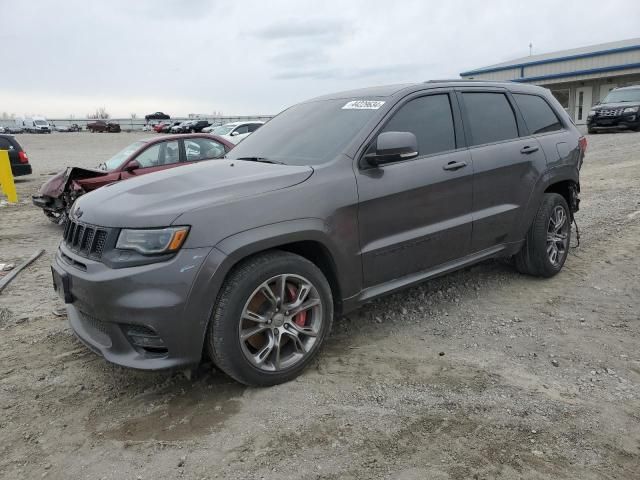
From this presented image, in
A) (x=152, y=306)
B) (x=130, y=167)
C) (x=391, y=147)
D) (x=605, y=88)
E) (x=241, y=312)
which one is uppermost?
(x=605, y=88)

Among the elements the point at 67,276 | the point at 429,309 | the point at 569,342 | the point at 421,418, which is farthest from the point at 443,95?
the point at 67,276

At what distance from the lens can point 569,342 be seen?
3.79 meters

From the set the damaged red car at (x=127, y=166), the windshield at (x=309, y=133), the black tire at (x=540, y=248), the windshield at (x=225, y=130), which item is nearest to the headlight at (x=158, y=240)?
the windshield at (x=309, y=133)

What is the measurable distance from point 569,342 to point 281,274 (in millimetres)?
2199

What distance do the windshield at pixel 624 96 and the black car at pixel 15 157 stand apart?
2047 cm

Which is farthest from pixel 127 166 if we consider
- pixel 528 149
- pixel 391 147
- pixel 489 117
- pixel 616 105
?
pixel 616 105

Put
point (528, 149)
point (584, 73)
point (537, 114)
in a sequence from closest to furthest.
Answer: point (528, 149) → point (537, 114) → point (584, 73)

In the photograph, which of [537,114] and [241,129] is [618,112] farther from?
[537,114]

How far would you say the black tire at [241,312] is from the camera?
9.80 feet

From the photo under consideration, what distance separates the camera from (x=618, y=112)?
19172 millimetres

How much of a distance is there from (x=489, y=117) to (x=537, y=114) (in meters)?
0.80

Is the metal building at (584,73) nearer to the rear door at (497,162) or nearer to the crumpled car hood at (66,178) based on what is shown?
the crumpled car hood at (66,178)

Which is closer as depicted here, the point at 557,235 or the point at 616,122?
the point at 557,235

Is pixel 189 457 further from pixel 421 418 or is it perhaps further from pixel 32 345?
pixel 32 345
